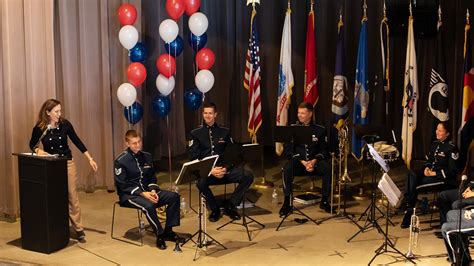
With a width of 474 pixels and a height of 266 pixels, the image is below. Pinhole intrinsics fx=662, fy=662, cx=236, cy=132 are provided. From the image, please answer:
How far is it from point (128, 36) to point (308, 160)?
2635mm

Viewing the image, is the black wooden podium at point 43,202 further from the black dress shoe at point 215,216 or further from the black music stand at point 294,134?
the black music stand at point 294,134

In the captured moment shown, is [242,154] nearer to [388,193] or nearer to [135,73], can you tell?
[388,193]

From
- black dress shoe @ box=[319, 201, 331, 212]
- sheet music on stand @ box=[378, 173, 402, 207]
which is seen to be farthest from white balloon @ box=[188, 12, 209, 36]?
sheet music on stand @ box=[378, 173, 402, 207]

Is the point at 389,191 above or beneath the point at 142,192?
above

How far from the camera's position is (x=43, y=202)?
612cm

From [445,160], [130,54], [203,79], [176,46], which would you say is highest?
[176,46]

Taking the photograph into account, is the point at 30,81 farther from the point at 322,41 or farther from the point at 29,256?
the point at 322,41

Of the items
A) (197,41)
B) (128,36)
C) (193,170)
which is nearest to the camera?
(193,170)

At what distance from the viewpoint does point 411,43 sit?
857 centimetres

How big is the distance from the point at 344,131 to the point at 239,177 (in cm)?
131

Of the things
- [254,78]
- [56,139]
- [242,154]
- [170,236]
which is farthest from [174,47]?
[170,236]

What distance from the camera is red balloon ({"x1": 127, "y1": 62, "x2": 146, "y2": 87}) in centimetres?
816

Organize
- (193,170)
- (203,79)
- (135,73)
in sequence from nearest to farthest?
(193,170) < (135,73) < (203,79)

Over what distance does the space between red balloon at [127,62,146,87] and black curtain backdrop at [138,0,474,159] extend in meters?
1.19
